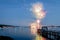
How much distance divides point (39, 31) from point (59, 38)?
1199 inches

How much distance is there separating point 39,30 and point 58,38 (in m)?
29.5

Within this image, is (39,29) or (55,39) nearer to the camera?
(55,39)

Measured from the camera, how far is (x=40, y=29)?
66688mm

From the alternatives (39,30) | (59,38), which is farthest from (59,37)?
(39,30)

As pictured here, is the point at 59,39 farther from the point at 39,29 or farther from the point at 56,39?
the point at 39,29

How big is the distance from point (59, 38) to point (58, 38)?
2.39ft

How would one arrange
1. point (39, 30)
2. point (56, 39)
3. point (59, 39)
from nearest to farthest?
1. point (59, 39)
2. point (56, 39)
3. point (39, 30)

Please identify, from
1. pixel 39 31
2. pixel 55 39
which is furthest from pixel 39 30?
pixel 55 39

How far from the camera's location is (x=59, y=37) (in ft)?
117

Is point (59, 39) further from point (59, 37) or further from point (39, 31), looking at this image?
point (39, 31)

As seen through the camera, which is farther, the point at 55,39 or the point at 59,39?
the point at 55,39

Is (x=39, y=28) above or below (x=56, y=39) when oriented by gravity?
above

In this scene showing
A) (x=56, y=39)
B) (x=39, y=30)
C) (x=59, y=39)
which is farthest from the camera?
(x=39, y=30)

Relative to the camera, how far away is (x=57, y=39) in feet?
121
